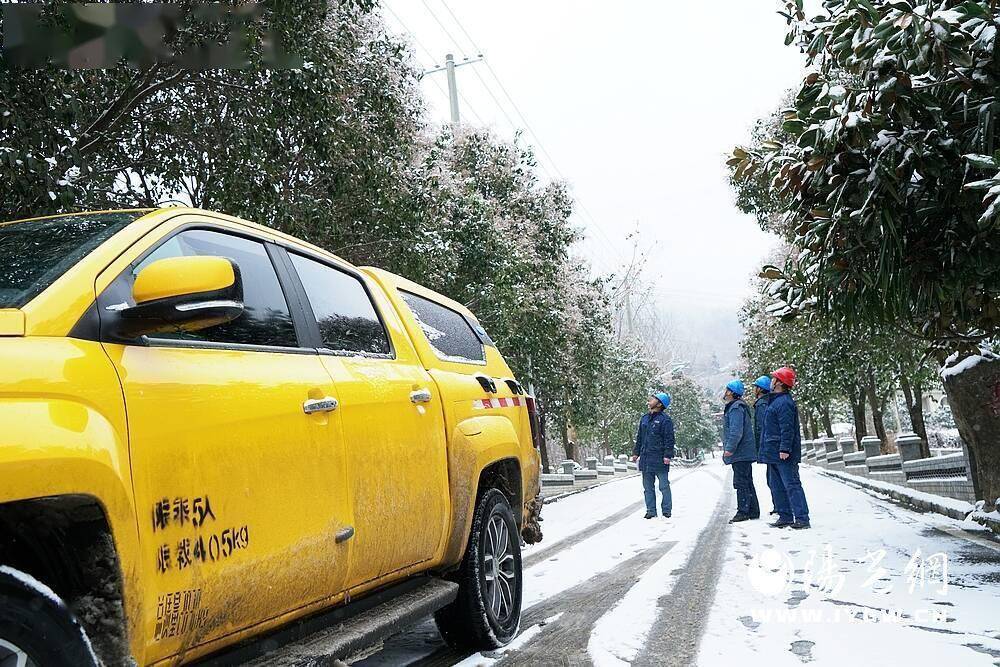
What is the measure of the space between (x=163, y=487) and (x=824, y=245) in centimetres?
532

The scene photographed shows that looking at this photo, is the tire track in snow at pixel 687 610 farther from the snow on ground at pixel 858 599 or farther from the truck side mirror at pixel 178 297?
the truck side mirror at pixel 178 297

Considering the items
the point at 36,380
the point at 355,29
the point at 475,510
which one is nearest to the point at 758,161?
the point at 475,510

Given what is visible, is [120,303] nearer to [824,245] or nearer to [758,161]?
[824,245]

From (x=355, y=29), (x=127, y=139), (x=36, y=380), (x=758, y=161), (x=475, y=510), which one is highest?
(x=355, y=29)

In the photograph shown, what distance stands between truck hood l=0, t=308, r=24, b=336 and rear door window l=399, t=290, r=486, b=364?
2769 millimetres

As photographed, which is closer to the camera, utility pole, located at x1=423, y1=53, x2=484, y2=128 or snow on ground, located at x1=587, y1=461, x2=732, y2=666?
snow on ground, located at x1=587, y1=461, x2=732, y2=666

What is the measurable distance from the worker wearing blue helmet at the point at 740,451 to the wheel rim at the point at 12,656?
10.1 m

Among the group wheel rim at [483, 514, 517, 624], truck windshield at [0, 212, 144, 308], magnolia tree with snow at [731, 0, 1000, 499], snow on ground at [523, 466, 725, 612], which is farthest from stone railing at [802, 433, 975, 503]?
truck windshield at [0, 212, 144, 308]

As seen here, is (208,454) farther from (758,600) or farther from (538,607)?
(758,600)

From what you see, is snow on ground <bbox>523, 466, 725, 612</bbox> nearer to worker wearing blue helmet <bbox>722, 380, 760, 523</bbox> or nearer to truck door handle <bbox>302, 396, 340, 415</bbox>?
worker wearing blue helmet <bbox>722, 380, 760, 523</bbox>

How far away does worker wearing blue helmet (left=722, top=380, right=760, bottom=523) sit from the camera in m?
11.3

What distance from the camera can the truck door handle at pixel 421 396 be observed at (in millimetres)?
4064

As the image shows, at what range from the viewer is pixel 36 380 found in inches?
80.8

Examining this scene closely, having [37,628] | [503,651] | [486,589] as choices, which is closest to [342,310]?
[486,589]
